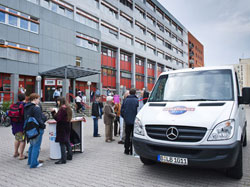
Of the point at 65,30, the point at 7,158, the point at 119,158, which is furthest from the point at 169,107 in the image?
the point at 65,30

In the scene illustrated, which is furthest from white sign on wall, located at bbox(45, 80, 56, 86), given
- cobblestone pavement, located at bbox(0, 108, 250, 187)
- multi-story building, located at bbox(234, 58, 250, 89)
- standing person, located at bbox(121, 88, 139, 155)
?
multi-story building, located at bbox(234, 58, 250, 89)

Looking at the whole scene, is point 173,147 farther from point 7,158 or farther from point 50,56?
point 50,56

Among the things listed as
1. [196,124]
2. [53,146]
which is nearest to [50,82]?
[53,146]

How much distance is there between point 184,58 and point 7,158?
6062 centimetres

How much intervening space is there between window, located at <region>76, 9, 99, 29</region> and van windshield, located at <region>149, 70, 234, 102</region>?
75.8 feet

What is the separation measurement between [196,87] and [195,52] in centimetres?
7255

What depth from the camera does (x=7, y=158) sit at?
5629mm

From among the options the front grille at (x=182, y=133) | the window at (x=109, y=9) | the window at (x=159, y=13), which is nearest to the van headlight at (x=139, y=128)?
the front grille at (x=182, y=133)

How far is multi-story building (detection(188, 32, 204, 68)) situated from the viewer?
6675 cm

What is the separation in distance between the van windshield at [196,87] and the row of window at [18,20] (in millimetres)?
18268

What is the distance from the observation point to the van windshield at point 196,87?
4.13 meters

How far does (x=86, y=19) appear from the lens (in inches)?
1040

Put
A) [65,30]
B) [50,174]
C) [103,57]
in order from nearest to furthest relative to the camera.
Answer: [50,174] < [65,30] < [103,57]

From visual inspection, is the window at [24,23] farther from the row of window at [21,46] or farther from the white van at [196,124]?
the white van at [196,124]
